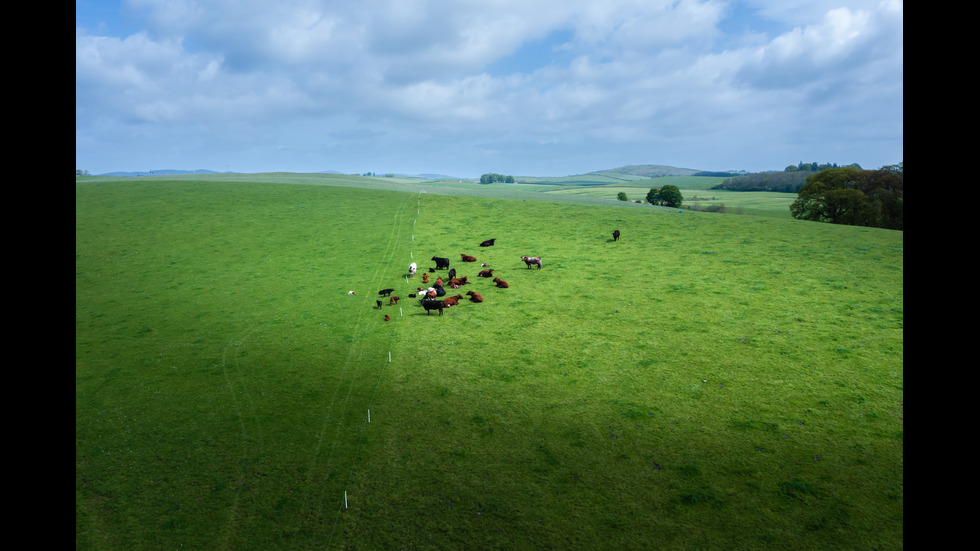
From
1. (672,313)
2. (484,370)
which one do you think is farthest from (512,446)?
(672,313)

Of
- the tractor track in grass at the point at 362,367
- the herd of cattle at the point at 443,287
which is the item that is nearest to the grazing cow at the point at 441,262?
the herd of cattle at the point at 443,287

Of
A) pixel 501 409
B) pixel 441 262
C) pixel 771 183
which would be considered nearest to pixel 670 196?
pixel 441 262

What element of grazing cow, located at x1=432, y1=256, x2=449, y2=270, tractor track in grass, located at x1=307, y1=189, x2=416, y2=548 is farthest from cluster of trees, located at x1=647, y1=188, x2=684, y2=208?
grazing cow, located at x1=432, y1=256, x2=449, y2=270

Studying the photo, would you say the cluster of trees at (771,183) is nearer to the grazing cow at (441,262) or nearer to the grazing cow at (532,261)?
the grazing cow at (532,261)

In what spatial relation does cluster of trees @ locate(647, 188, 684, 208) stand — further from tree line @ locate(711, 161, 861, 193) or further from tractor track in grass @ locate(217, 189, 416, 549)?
tractor track in grass @ locate(217, 189, 416, 549)

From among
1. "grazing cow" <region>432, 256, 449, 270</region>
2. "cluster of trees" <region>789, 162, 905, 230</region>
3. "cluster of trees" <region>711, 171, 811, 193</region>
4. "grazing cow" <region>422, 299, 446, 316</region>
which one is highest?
"cluster of trees" <region>711, 171, 811, 193</region>

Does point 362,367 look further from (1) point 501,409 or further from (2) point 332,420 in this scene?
(1) point 501,409
